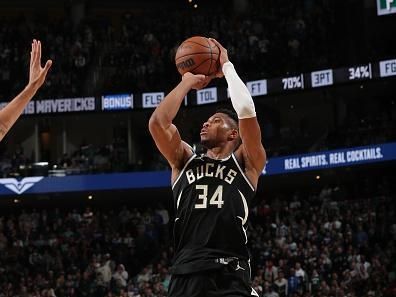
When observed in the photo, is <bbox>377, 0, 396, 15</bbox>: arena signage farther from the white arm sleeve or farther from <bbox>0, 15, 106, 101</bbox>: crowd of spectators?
the white arm sleeve

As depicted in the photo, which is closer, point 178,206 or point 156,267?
point 178,206

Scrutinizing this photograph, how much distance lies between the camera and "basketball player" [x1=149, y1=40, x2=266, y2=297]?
484 centimetres

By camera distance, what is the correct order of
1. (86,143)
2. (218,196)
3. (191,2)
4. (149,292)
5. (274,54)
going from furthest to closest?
(191,2) < (86,143) < (274,54) < (149,292) < (218,196)

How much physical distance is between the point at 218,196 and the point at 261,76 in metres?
22.0

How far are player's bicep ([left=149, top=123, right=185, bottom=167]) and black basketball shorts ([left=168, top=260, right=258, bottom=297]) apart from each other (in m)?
0.78

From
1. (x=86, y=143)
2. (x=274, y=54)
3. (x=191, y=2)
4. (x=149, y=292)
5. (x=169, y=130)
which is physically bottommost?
(x=149, y=292)

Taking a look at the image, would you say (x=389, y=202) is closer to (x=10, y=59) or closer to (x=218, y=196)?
(x=10, y=59)

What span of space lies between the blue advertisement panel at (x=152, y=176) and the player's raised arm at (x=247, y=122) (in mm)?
19108

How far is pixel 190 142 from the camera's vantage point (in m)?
29.1

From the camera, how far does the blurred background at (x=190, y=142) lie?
21281 mm

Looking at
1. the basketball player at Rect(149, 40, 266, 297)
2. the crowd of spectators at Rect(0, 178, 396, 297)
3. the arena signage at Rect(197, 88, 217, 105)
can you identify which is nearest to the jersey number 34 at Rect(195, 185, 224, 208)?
the basketball player at Rect(149, 40, 266, 297)

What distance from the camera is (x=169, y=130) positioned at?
5094mm

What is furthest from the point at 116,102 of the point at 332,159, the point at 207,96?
the point at 332,159

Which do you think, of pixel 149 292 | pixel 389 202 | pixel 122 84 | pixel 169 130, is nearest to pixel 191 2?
pixel 122 84
